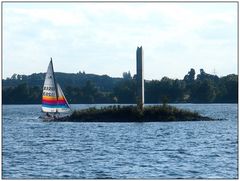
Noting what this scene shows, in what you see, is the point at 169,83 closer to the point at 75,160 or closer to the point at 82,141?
the point at 82,141

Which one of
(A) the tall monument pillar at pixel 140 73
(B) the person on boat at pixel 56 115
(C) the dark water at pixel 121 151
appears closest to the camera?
(C) the dark water at pixel 121 151

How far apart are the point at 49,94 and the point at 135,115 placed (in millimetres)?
15388

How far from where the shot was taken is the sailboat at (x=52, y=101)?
97875 millimetres

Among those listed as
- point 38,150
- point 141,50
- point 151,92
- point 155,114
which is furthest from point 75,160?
point 151,92

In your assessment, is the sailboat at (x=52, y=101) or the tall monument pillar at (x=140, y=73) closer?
the tall monument pillar at (x=140, y=73)

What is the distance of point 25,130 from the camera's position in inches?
3135

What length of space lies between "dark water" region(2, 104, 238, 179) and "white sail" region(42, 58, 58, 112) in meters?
12.4

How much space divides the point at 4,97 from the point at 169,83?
4185 centimetres

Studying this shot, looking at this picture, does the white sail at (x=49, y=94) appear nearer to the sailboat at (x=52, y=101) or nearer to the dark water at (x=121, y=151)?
the sailboat at (x=52, y=101)

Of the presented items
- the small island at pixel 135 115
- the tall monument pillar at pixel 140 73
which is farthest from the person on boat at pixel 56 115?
the tall monument pillar at pixel 140 73

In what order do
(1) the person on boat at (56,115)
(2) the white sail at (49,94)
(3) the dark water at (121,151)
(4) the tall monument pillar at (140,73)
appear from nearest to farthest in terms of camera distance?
(3) the dark water at (121,151) → (1) the person on boat at (56,115) → (4) the tall monument pillar at (140,73) → (2) the white sail at (49,94)

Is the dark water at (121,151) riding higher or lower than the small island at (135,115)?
lower

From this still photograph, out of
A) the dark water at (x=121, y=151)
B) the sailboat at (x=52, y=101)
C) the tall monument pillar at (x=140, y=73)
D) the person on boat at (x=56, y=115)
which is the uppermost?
the tall monument pillar at (x=140, y=73)

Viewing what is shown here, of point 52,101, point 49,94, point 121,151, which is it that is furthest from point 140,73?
point 121,151
